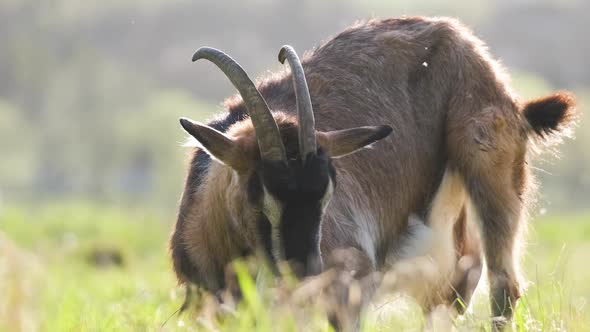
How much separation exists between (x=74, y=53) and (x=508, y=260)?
52.5 metres

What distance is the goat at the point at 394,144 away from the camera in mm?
6348

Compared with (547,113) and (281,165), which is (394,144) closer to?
(547,113)

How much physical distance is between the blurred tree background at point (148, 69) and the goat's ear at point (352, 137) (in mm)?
30924

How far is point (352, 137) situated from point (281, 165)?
2.18 feet

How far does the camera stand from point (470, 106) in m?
7.29

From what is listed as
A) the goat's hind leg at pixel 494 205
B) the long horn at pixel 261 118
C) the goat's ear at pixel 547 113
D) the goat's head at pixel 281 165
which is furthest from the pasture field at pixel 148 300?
the goat's ear at pixel 547 113

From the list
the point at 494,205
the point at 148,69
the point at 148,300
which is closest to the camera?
the point at 494,205

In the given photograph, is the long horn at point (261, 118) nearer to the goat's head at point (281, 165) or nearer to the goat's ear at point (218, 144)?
the goat's head at point (281, 165)

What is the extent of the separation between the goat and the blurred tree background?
2968 cm

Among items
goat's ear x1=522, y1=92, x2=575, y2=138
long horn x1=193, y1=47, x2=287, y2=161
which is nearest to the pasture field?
long horn x1=193, y1=47, x2=287, y2=161

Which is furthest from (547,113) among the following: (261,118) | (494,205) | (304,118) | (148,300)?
(148,300)

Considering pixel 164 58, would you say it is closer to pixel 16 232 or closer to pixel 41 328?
pixel 16 232

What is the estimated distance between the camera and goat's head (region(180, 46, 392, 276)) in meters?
5.46

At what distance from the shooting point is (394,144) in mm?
7312
